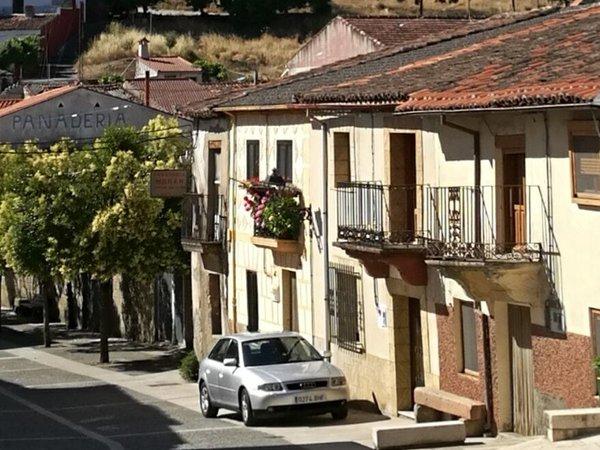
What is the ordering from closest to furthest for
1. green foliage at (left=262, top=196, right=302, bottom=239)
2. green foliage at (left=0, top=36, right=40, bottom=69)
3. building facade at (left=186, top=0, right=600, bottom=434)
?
building facade at (left=186, top=0, right=600, bottom=434) < green foliage at (left=262, top=196, right=302, bottom=239) < green foliage at (left=0, top=36, right=40, bottom=69)

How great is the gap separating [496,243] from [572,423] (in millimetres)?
3596

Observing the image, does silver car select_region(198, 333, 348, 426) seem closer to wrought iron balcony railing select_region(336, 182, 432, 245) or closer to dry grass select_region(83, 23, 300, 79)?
wrought iron balcony railing select_region(336, 182, 432, 245)

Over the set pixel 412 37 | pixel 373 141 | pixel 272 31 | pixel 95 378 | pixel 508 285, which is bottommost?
pixel 95 378

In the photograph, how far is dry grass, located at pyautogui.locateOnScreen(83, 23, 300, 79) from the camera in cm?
9175

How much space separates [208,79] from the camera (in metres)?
77.0

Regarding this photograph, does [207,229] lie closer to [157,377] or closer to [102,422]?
[157,377]

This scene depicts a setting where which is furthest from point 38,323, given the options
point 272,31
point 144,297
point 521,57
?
point 272,31

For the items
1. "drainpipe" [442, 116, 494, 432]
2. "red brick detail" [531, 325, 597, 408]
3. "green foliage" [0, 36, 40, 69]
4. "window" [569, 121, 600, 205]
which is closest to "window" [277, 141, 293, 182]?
"drainpipe" [442, 116, 494, 432]

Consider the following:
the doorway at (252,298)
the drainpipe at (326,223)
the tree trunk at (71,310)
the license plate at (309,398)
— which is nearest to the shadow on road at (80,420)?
the license plate at (309,398)

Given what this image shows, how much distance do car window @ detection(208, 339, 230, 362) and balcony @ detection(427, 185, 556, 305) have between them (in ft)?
16.0

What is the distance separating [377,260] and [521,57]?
378 centimetres

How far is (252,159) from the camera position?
104 ft

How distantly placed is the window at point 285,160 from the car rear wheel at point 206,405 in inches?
201

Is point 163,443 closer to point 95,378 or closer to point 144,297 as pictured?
point 95,378
